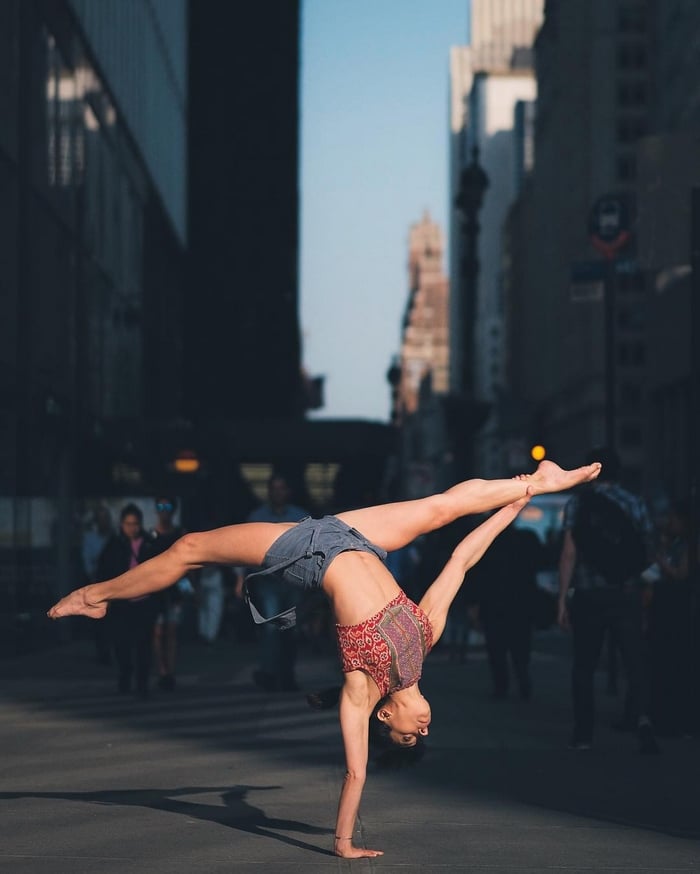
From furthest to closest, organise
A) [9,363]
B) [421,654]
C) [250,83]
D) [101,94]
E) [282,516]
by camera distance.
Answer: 1. [250,83]
2. [101,94]
3. [9,363]
4. [282,516]
5. [421,654]

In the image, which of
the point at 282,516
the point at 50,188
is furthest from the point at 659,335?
the point at 282,516

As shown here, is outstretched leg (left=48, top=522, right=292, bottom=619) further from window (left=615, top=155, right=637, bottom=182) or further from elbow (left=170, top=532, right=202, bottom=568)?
window (left=615, top=155, right=637, bottom=182)

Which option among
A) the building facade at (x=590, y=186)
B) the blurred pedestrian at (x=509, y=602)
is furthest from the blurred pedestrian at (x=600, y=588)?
the building facade at (x=590, y=186)

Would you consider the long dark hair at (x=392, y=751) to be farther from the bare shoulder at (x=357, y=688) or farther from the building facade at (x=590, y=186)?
the building facade at (x=590, y=186)

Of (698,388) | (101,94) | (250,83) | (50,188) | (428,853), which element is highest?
(250,83)

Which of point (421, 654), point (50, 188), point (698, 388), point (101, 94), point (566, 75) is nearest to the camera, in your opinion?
point (421, 654)

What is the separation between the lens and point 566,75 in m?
115

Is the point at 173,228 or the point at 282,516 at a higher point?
the point at 173,228

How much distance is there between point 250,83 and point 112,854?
8857cm

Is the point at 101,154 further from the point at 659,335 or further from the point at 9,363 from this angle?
the point at 659,335

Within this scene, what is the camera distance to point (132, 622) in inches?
658

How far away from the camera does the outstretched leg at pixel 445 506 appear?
775 centimetres

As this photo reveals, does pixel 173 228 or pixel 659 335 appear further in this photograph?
pixel 659 335

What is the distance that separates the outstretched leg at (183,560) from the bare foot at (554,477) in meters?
1.08
